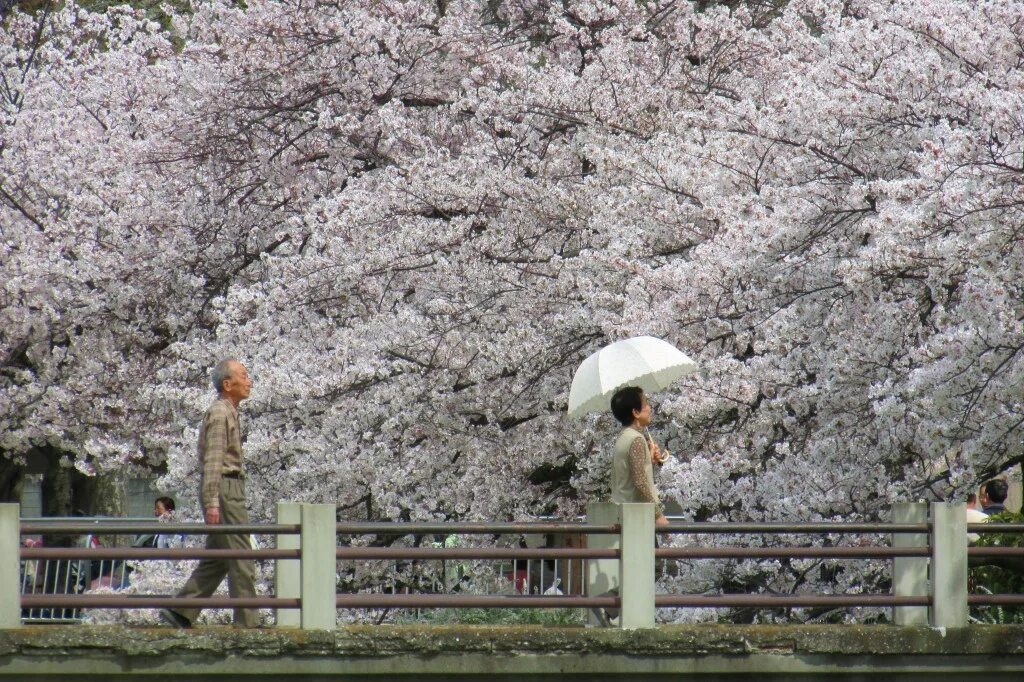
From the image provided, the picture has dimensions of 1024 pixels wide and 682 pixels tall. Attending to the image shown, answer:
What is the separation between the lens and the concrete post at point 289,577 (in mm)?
9250

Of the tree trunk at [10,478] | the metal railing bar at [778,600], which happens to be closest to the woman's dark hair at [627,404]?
the metal railing bar at [778,600]

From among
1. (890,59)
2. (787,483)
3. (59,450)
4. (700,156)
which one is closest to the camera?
(787,483)

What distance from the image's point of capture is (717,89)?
54.0 ft

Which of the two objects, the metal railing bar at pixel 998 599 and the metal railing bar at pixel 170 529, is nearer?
the metal railing bar at pixel 170 529

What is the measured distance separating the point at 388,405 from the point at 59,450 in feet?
41.3

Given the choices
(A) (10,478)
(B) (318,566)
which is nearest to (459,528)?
(B) (318,566)

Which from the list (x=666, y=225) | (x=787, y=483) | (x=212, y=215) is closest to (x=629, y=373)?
(x=787, y=483)

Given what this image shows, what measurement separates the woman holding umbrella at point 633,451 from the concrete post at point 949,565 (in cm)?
172

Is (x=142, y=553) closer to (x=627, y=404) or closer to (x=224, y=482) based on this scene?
(x=224, y=482)

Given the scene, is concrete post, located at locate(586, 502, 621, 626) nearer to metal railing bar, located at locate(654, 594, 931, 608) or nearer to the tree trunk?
metal railing bar, located at locate(654, 594, 931, 608)

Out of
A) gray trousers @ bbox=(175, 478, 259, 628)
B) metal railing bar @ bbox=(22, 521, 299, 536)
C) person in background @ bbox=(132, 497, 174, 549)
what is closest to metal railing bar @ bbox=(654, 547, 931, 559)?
metal railing bar @ bbox=(22, 521, 299, 536)

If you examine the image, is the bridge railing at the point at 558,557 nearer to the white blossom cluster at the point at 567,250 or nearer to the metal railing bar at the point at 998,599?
the metal railing bar at the point at 998,599

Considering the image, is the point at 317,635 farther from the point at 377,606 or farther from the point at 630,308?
the point at 630,308

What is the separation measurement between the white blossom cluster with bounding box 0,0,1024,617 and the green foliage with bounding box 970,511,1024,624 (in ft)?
3.21
